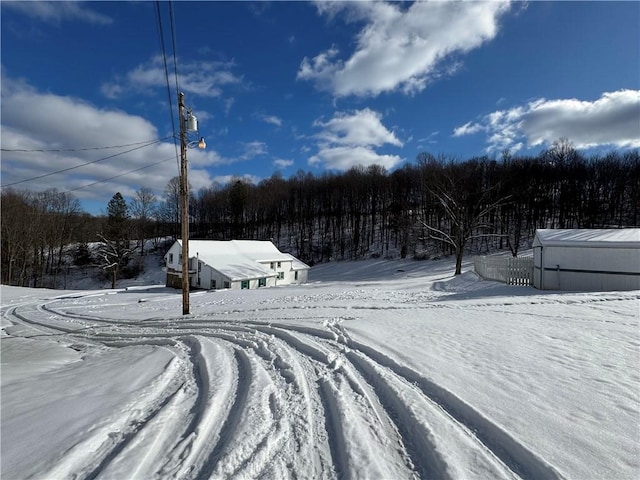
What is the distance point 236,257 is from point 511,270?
27.3 meters

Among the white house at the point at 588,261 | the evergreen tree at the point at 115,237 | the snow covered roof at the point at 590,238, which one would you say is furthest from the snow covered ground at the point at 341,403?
the evergreen tree at the point at 115,237

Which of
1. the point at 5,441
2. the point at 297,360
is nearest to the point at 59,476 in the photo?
the point at 5,441

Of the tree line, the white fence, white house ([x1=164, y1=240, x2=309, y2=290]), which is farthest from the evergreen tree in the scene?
the white fence

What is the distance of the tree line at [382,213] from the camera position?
3869 cm

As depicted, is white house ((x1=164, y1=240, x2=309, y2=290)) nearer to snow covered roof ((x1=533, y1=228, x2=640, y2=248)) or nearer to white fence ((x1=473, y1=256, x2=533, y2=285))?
white fence ((x1=473, y1=256, x2=533, y2=285))

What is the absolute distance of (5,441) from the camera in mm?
3066

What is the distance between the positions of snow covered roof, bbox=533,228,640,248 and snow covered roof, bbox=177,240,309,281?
23.7m

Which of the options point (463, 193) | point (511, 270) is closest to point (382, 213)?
point (463, 193)

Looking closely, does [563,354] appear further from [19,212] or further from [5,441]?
[19,212]

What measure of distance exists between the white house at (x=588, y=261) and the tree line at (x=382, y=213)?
12.0 metres

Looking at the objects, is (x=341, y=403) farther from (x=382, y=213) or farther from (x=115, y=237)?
(x=382, y=213)

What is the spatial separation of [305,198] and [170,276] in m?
36.9

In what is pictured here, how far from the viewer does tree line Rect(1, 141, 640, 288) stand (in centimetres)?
3869

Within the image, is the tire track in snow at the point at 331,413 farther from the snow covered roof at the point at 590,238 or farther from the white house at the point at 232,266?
the white house at the point at 232,266
